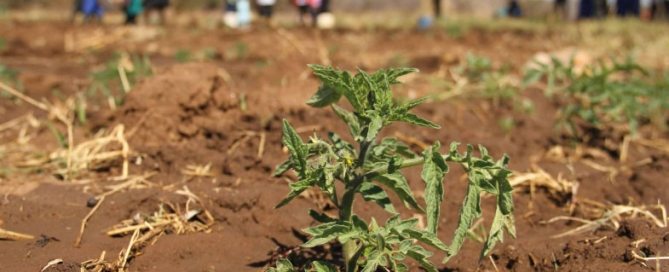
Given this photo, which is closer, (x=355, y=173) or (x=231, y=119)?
(x=355, y=173)

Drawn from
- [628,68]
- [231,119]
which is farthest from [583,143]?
[231,119]

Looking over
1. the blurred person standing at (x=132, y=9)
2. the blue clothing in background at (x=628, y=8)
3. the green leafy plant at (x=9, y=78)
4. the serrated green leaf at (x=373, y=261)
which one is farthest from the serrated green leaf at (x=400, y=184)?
the blue clothing in background at (x=628, y=8)

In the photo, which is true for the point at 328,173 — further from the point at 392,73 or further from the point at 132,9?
the point at 132,9

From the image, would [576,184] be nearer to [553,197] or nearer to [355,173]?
[553,197]

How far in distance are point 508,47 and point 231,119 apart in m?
6.61

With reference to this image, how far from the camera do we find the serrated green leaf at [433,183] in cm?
195

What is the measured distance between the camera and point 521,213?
3096mm

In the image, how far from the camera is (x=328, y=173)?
6.69ft

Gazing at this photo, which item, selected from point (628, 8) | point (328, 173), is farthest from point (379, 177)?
point (628, 8)

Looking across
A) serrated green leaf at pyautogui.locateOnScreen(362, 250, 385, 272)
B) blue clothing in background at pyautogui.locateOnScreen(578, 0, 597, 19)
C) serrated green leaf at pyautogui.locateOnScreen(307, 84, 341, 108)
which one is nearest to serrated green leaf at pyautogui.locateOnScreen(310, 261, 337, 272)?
serrated green leaf at pyautogui.locateOnScreen(362, 250, 385, 272)

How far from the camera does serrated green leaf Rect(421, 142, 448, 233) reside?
76.7 inches

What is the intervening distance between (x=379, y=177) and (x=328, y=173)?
179 mm

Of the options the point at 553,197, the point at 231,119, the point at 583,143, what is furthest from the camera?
the point at 583,143

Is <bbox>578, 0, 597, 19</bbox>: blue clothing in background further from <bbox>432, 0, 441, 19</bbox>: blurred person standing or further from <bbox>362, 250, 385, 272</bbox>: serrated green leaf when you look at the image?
<bbox>362, 250, 385, 272</bbox>: serrated green leaf
